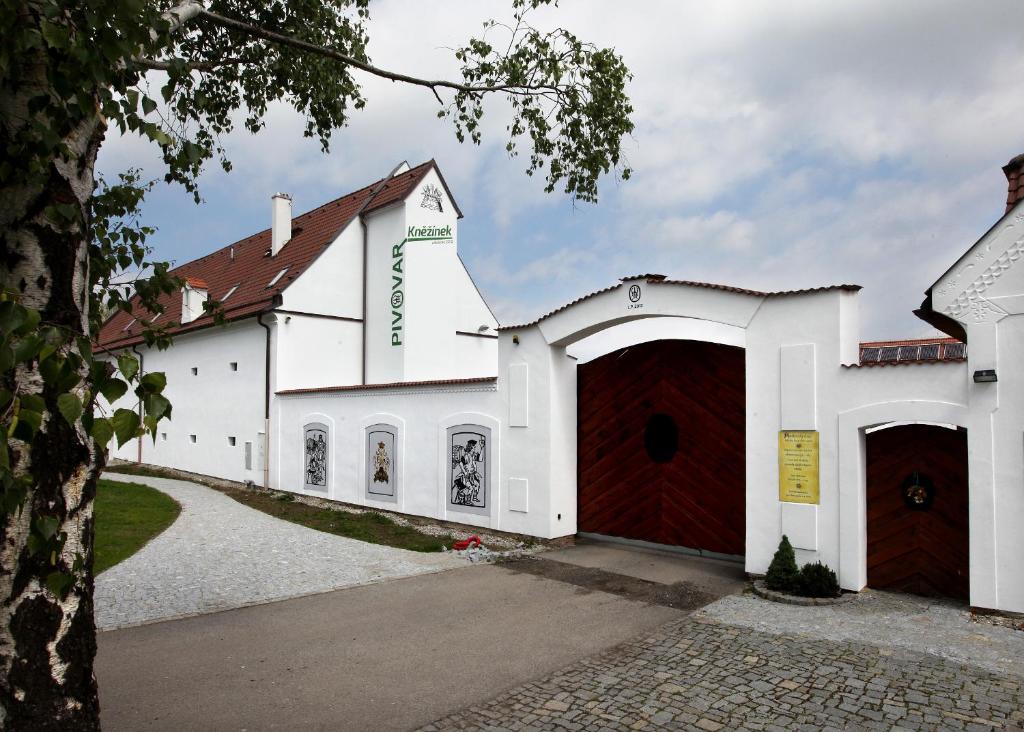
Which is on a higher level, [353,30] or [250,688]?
[353,30]

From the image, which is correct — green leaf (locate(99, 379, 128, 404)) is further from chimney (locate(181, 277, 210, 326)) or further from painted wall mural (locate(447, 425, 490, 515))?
chimney (locate(181, 277, 210, 326))

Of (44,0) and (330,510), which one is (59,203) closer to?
(44,0)

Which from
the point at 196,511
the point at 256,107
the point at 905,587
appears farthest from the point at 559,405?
the point at 196,511

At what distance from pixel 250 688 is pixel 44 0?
5344 mm

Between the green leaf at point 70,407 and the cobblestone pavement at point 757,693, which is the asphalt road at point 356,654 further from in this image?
the green leaf at point 70,407

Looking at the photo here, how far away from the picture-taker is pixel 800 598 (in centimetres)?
880

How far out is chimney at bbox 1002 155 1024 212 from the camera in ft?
27.1

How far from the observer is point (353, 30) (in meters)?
9.11

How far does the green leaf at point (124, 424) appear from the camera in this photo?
2.00 metres

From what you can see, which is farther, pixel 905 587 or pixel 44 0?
pixel 905 587

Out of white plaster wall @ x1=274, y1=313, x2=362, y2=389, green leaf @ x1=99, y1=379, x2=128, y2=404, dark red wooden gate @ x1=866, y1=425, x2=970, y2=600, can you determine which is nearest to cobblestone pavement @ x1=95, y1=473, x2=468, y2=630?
dark red wooden gate @ x1=866, y1=425, x2=970, y2=600

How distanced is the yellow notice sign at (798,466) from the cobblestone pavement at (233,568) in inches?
195

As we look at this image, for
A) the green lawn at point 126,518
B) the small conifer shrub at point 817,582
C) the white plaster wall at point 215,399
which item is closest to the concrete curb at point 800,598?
the small conifer shrub at point 817,582

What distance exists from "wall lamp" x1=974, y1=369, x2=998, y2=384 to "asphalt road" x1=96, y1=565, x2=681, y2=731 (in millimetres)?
4421
